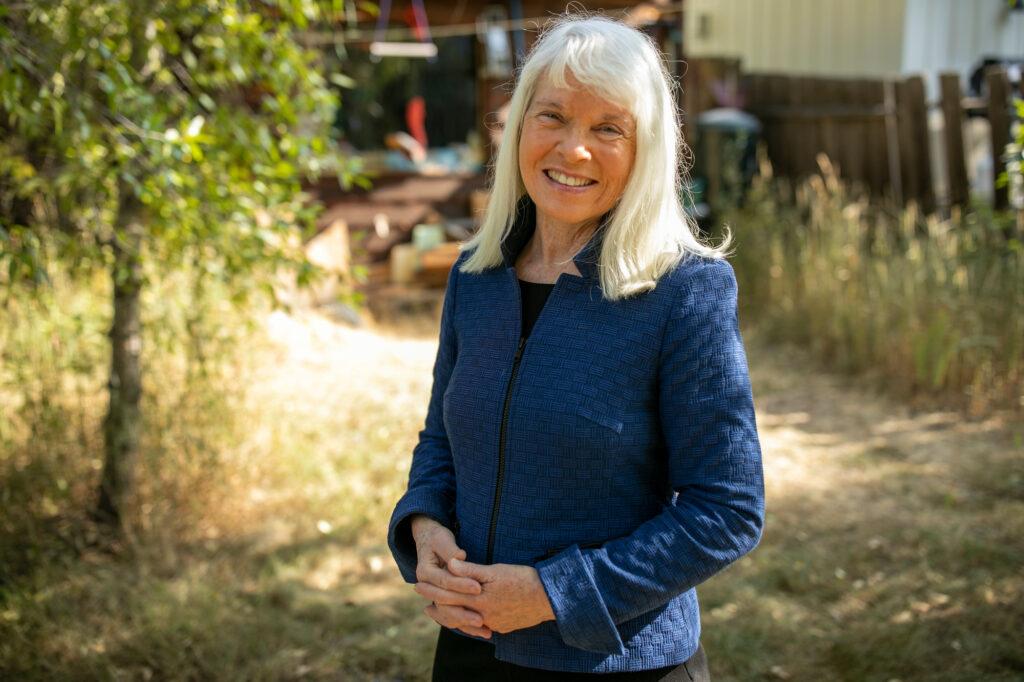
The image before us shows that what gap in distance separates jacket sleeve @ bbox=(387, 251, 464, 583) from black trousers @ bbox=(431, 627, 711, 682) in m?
0.14

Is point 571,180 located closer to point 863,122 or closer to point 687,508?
point 687,508

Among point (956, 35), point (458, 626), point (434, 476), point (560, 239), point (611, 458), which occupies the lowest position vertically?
point (458, 626)

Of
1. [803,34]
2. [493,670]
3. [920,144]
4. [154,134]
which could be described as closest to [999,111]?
[920,144]

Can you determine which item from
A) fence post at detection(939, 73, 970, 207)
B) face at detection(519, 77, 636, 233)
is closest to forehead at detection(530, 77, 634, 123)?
face at detection(519, 77, 636, 233)

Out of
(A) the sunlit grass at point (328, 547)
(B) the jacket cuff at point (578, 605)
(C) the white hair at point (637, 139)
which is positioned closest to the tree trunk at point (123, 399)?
(A) the sunlit grass at point (328, 547)

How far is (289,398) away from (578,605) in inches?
149

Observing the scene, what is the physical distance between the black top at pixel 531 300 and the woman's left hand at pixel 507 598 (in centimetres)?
40

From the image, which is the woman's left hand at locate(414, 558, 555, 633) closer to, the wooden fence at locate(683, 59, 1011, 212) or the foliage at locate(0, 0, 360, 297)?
the foliage at locate(0, 0, 360, 297)

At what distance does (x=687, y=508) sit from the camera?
147 centimetres

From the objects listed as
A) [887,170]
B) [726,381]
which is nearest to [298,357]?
[887,170]

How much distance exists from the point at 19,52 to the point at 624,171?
198 cm

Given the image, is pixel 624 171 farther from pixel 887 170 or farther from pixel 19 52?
pixel 887 170

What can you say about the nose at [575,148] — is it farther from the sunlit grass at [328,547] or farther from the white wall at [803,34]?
the white wall at [803,34]

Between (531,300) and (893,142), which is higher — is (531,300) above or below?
below
